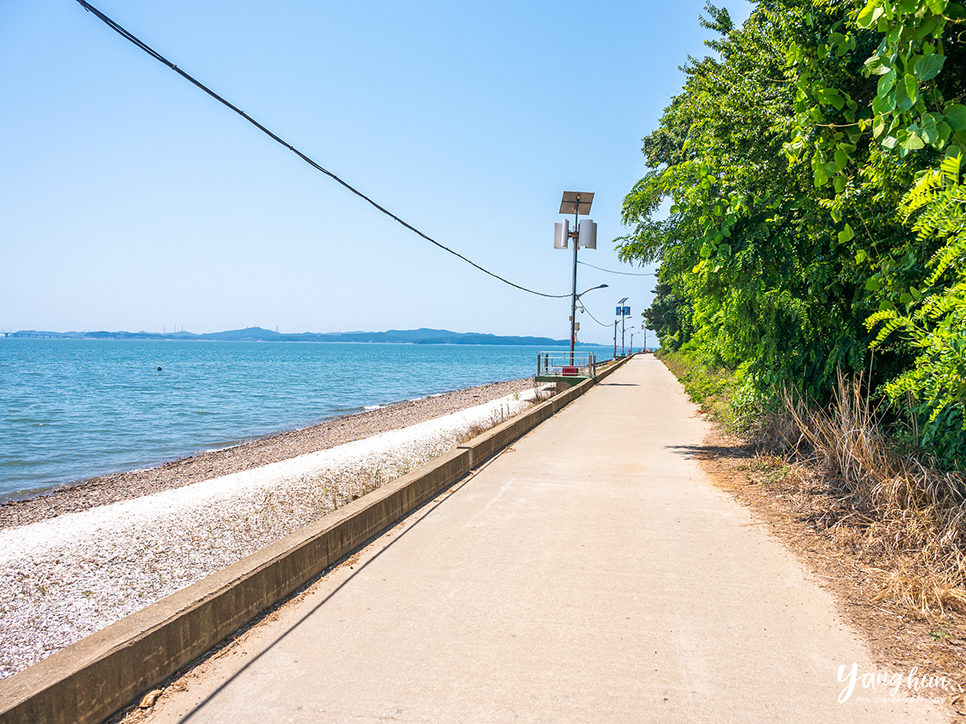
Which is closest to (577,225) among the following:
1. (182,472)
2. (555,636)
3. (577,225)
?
(577,225)

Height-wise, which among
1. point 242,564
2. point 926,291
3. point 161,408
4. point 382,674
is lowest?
point 161,408

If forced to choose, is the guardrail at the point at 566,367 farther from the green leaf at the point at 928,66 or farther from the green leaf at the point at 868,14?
the green leaf at the point at 928,66

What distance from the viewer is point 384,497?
6023mm

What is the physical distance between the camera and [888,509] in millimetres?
4934

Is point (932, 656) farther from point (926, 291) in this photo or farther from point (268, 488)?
point (268, 488)

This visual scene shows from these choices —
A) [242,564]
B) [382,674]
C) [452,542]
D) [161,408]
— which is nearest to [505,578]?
[452,542]

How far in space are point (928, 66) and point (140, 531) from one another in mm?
8594

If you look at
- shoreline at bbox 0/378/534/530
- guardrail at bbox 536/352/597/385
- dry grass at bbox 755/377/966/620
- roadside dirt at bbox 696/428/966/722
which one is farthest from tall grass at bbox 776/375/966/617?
guardrail at bbox 536/352/597/385

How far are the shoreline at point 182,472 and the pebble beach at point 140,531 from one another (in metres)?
0.07

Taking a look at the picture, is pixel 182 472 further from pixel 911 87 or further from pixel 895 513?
pixel 911 87

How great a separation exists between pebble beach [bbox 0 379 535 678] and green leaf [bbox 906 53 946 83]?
6.39m

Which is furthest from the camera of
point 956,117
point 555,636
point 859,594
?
point 859,594

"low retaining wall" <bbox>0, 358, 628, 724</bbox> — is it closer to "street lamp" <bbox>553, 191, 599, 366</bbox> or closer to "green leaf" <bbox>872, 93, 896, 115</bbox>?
"green leaf" <bbox>872, 93, 896, 115</bbox>

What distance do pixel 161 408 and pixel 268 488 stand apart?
26.4 meters
